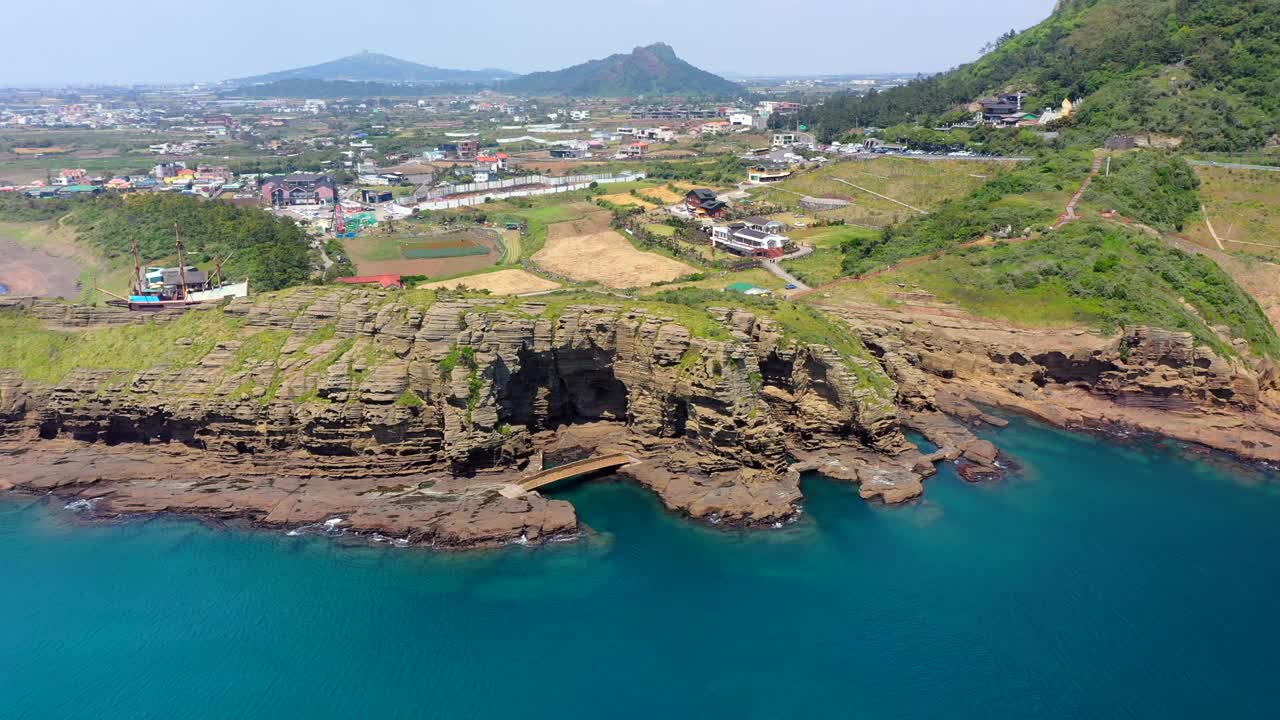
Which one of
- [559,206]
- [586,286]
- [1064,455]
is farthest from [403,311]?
[559,206]

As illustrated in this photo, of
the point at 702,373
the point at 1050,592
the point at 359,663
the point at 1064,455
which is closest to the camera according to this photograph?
the point at 359,663

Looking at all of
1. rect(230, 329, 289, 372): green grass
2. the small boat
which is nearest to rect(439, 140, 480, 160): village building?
the small boat

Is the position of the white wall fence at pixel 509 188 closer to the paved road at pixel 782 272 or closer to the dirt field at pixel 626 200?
the dirt field at pixel 626 200

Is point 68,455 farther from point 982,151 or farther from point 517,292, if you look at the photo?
point 982,151

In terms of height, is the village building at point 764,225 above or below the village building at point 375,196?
above

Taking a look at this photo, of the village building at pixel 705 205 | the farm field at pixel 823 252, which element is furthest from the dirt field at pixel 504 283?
the village building at pixel 705 205
